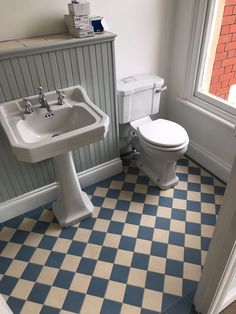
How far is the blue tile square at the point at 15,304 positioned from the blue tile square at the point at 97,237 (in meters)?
0.52

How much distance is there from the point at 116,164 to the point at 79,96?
72 centimetres

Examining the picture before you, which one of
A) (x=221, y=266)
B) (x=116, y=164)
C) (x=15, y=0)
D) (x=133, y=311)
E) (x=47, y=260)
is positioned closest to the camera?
(x=221, y=266)

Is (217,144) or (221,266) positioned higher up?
(221,266)

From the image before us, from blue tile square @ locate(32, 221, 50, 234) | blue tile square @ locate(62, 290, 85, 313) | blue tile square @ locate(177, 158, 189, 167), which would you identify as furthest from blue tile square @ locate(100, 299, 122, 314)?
blue tile square @ locate(177, 158, 189, 167)

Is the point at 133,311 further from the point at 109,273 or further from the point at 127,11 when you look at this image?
the point at 127,11

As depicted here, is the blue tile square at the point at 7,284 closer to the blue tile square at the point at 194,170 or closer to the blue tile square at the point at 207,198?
the blue tile square at the point at 207,198

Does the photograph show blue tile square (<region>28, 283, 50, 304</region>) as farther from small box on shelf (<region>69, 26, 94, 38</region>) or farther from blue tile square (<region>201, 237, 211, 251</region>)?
small box on shelf (<region>69, 26, 94, 38</region>)

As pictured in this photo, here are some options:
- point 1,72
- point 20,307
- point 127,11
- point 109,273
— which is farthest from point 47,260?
point 127,11

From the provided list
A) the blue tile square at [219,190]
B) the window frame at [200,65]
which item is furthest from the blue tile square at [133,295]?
the window frame at [200,65]

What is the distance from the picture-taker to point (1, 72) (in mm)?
1431

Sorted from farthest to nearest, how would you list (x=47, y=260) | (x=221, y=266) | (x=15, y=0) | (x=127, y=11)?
(x=127, y=11) < (x=47, y=260) < (x=15, y=0) < (x=221, y=266)

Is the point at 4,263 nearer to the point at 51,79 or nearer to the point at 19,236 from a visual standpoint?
the point at 19,236

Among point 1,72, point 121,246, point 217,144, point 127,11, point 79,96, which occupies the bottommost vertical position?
point 121,246

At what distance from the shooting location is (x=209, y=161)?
2.22 meters
